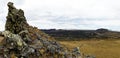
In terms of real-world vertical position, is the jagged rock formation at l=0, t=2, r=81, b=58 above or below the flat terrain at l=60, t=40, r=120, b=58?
above

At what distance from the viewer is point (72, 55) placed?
114 ft

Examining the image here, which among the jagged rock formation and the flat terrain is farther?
the flat terrain

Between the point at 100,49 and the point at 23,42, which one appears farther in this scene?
the point at 100,49

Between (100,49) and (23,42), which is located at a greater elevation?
(23,42)

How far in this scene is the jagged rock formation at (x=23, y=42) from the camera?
29719 millimetres

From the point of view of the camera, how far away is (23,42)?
98.7 feet

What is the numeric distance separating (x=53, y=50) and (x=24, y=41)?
2952 mm

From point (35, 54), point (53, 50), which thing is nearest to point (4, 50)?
point (35, 54)

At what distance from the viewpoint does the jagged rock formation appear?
97.5ft

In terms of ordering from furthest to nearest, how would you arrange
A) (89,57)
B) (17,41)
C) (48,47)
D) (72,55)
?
(89,57), (72,55), (48,47), (17,41)

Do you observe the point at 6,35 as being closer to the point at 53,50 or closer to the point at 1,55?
the point at 1,55

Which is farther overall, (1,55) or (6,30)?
(6,30)

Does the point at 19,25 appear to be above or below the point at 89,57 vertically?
above

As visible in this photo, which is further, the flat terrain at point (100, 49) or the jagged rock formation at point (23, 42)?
the flat terrain at point (100, 49)
